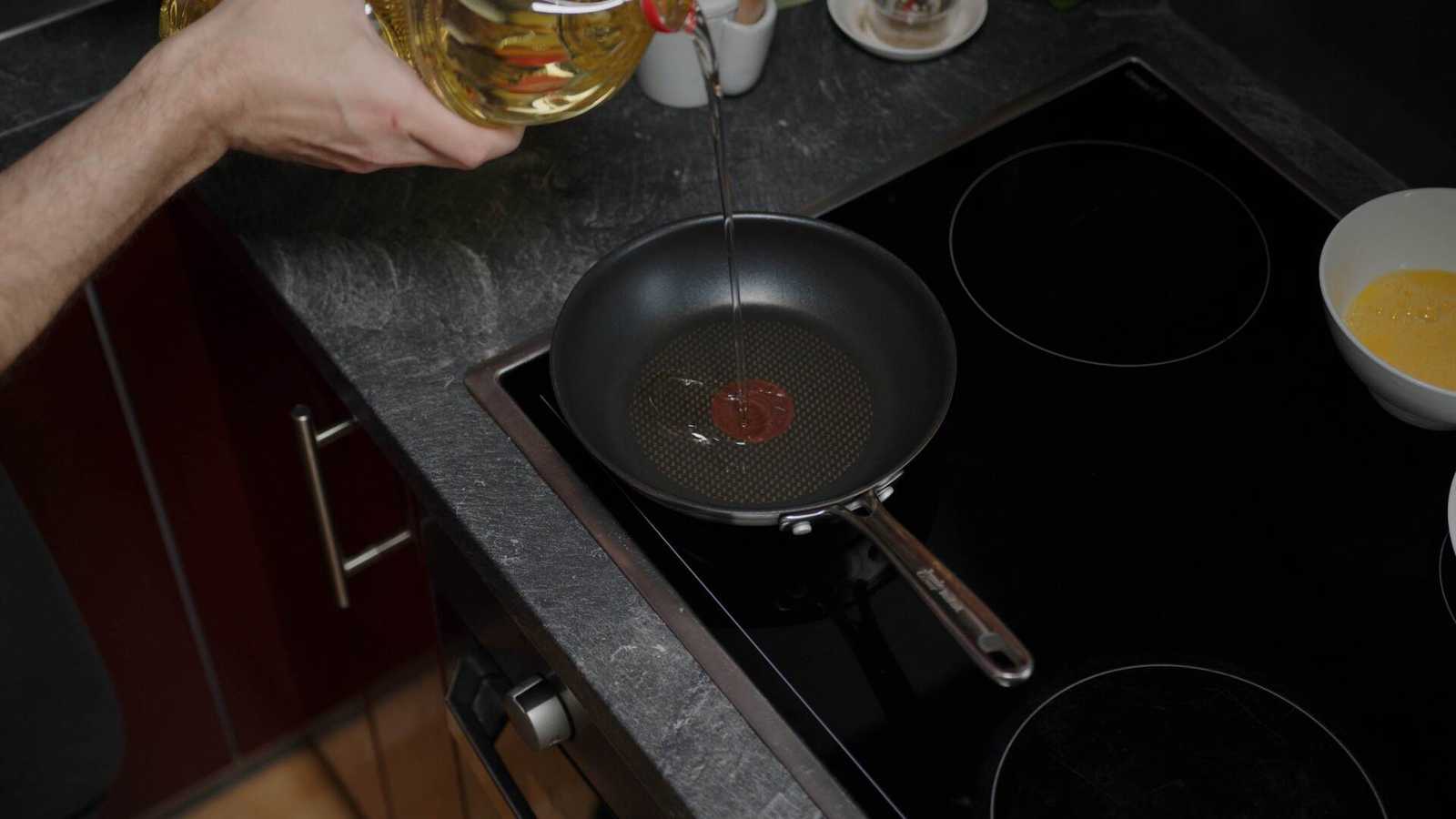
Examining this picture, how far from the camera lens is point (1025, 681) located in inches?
33.7

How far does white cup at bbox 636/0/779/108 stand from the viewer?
1100 mm

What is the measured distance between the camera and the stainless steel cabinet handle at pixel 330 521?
→ 1.07 m

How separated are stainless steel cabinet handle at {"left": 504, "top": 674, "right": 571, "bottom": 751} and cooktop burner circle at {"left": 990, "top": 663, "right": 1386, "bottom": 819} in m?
0.27

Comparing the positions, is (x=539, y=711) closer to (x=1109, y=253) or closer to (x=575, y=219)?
(x=575, y=219)

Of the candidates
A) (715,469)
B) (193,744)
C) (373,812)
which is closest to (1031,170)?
(715,469)

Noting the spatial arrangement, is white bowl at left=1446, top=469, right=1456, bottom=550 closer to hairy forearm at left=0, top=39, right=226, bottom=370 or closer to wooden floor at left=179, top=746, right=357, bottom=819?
hairy forearm at left=0, top=39, right=226, bottom=370

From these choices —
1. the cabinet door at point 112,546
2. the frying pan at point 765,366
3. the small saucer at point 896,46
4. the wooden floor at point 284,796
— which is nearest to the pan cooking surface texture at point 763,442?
the frying pan at point 765,366

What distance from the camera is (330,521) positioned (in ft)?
3.77

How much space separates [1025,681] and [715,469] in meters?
0.23

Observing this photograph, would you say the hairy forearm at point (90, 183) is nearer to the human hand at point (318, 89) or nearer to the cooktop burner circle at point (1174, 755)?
the human hand at point (318, 89)

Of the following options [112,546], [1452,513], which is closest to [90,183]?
[112,546]

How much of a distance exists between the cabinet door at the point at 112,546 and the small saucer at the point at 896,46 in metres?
0.64

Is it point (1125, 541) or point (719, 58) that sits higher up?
point (719, 58)

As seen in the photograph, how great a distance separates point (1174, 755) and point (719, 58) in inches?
23.5
